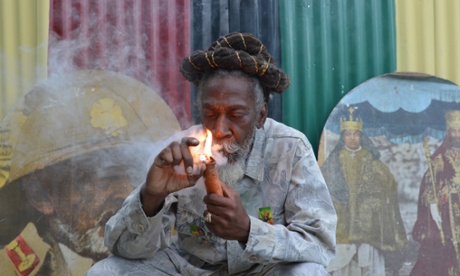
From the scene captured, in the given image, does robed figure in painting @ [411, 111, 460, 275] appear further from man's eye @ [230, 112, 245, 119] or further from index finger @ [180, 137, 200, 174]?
index finger @ [180, 137, 200, 174]

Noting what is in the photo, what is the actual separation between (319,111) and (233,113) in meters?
1.95

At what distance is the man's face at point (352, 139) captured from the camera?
16.9 feet

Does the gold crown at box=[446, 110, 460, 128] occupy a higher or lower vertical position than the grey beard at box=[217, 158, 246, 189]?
higher

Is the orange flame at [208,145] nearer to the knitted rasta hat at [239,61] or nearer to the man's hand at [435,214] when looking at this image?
the knitted rasta hat at [239,61]

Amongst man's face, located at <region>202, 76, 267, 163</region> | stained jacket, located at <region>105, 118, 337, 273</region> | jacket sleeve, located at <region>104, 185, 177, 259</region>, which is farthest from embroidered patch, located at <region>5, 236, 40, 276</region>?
man's face, located at <region>202, 76, 267, 163</region>

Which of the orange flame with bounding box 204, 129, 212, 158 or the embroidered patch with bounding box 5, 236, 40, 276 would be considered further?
the embroidered patch with bounding box 5, 236, 40, 276

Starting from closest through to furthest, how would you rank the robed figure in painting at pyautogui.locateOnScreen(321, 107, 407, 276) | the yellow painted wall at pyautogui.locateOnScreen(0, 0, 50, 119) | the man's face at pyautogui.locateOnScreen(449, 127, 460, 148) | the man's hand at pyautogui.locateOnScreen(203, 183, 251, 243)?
the man's hand at pyautogui.locateOnScreen(203, 183, 251, 243)
the yellow painted wall at pyautogui.locateOnScreen(0, 0, 50, 119)
the robed figure in painting at pyautogui.locateOnScreen(321, 107, 407, 276)
the man's face at pyautogui.locateOnScreen(449, 127, 460, 148)

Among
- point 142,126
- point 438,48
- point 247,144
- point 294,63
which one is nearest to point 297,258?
point 247,144

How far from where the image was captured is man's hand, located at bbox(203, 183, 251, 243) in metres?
3.00

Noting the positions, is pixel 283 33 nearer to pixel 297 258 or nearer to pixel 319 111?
pixel 319 111

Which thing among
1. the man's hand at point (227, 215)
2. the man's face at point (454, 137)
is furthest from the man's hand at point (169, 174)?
the man's face at point (454, 137)

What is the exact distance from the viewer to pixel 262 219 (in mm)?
3547

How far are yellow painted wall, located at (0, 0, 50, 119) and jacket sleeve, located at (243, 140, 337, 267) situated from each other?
2073 mm

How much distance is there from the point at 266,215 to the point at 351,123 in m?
1.83
